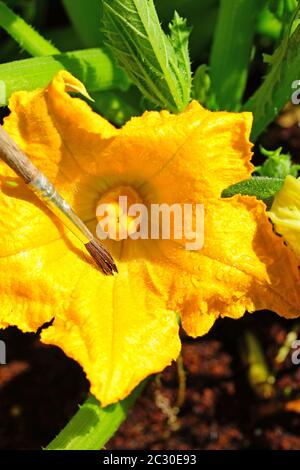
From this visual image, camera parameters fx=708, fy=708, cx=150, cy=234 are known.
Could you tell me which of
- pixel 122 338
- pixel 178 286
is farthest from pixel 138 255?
pixel 122 338

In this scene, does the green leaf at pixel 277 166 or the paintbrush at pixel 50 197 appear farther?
the green leaf at pixel 277 166

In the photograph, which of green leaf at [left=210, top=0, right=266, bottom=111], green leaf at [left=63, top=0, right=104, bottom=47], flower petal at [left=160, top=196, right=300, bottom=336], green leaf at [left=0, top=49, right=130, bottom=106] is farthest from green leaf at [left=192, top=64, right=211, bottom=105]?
flower petal at [left=160, top=196, right=300, bottom=336]

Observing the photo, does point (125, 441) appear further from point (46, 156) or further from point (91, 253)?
point (46, 156)

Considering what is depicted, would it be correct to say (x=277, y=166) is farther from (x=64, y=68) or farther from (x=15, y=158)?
(x=15, y=158)

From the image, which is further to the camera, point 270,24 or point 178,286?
point 270,24

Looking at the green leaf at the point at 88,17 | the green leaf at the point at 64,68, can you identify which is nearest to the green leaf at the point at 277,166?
the green leaf at the point at 64,68

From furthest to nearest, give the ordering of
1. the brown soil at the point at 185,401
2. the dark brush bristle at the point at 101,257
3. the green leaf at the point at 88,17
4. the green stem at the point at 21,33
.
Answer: the brown soil at the point at 185,401, the green leaf at the point at 88,17, the green stem at the point at 21,33, the dark brush bristle at the point at 101,257

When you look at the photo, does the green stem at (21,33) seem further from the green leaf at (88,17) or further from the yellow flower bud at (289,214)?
the yellow flower bud at (289,214)

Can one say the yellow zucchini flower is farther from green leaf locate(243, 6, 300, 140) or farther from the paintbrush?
green leaf locate(243, 6, 300, 140)
